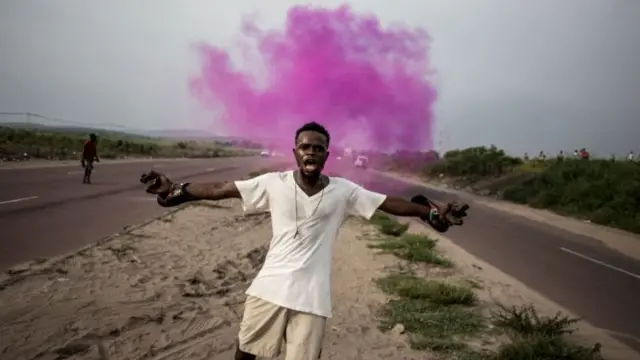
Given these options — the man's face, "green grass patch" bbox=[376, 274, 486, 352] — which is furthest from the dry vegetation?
the man's face

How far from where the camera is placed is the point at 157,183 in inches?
123

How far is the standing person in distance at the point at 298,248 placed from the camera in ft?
8.95

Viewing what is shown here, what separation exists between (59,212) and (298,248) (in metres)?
10.2

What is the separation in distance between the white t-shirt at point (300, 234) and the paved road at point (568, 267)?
176 inches

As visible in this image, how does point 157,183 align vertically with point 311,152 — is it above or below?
below

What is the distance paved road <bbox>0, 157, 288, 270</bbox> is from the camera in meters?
8.01

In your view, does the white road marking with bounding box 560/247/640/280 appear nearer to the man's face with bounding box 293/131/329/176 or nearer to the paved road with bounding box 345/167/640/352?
the paved road with bounding box 345/167/640/352

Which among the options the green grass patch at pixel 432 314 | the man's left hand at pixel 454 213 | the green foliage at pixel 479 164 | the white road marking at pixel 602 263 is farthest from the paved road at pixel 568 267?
the green foliage at pixel 479 164

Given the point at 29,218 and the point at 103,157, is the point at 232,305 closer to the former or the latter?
the point at 29,218

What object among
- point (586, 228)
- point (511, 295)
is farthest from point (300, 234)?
point (586, 228)

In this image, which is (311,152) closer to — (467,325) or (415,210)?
(415,210)

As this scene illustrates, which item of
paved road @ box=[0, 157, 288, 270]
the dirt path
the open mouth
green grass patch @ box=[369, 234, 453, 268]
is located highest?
the open mouth

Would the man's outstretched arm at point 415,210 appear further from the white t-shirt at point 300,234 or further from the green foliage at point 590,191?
the green foliage at point 590,191

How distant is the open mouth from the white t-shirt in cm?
11
